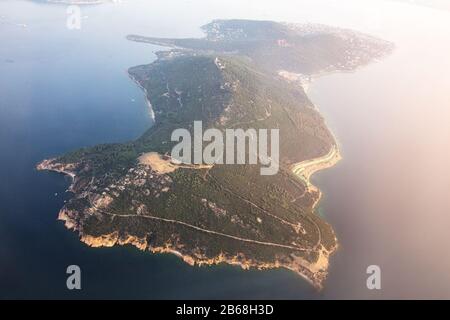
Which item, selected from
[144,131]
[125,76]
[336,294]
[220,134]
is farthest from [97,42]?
[336,294]
